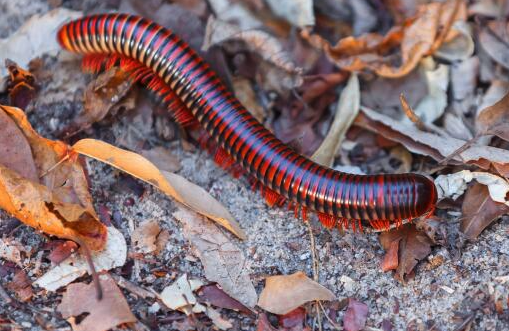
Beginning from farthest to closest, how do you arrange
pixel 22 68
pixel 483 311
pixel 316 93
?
pixel 316 93
pixel 22 68
pixel 483 311

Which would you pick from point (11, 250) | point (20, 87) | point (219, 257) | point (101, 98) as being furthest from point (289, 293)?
point (20, 87)

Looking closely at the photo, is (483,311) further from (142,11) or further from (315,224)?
(142,11)

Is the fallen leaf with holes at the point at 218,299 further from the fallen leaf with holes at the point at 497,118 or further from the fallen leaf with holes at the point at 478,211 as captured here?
the fallen leaf with holes at the point at 497,118

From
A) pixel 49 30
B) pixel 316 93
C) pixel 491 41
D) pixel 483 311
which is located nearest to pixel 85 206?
pixel 49 30

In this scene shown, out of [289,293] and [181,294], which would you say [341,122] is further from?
[181,294]

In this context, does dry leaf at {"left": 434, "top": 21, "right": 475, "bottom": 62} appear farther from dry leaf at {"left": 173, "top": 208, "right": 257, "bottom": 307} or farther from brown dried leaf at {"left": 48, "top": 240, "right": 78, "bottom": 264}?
brown dried leaf at {"left": 48, "top": 240, "right": 78, "bottom": 264}

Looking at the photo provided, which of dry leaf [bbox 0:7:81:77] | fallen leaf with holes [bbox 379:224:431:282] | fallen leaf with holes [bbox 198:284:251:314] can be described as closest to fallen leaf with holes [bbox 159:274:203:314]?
fallen leaf with holes [bbox 198:284:251:314]
